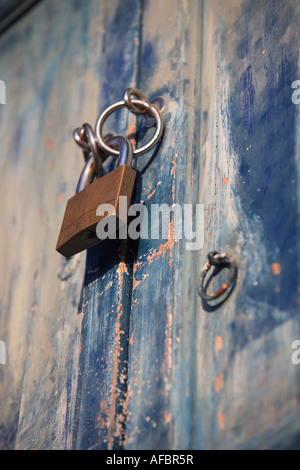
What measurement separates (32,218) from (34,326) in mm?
244

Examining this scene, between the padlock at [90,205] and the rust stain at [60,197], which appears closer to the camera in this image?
the padlock at [90,205]

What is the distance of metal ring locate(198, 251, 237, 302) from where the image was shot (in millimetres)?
806

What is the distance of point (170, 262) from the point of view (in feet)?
2.92

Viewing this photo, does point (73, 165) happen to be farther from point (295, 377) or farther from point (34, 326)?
point (295, 377)

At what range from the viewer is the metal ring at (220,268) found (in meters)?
0.81

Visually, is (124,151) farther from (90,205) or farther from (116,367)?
(116,367)

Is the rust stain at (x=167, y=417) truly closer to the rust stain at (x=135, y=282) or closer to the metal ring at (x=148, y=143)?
the rust stain at (x=135, y=282)

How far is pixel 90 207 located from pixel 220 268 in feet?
0.68

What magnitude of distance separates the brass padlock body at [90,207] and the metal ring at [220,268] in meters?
0.15

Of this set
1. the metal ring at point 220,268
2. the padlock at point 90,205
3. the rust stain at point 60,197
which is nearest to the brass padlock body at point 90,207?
the padlock at point 90,205

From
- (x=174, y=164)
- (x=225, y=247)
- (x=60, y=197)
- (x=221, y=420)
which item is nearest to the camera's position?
(x=221, y=420)

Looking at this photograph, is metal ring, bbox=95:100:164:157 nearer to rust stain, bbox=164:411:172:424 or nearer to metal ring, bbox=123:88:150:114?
metal ring, bbox=123:88:150:114

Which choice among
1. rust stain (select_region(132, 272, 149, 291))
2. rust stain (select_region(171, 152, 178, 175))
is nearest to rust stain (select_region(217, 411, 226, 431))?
rust stain (select_region(132, 272, 149, 291))

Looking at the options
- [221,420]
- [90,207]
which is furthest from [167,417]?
[90,207]
